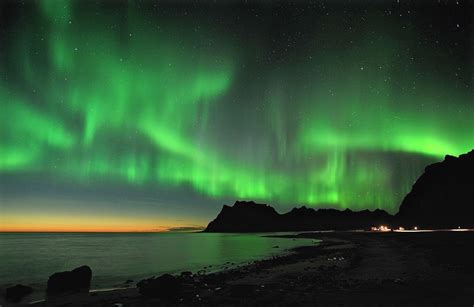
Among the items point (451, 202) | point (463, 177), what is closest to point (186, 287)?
point (451, 202)

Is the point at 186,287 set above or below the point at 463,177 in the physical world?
below

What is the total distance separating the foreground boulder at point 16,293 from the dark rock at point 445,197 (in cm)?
13557

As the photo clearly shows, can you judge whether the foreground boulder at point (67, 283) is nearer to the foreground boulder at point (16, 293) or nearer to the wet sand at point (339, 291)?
the foreground boulder at point (16, 293)

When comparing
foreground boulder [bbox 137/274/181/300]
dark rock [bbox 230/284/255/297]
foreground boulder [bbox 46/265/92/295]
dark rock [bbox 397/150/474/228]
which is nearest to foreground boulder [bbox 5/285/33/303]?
foreground boulder [bbox 46/265/92/295]

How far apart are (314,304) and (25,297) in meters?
15.9

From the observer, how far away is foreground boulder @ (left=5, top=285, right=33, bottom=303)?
725 inches

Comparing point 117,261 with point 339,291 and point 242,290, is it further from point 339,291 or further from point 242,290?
point 339,291

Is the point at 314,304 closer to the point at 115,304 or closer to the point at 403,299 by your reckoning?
the point at 403,299

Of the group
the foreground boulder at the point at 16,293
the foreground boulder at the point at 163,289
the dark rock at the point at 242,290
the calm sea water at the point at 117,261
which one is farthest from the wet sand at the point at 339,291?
the calm sea water at the point at 117,261

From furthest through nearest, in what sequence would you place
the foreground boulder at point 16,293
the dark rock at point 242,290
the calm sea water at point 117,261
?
the calm sea water at point 117,261 → the foreground boulder at point 16,293 → the dark rock at point 242,290

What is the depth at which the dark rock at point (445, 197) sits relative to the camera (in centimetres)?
13112

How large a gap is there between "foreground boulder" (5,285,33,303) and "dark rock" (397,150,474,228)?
135575mm

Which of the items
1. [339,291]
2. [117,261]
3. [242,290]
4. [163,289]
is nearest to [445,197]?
[117,261]

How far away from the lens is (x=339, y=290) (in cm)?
1423
